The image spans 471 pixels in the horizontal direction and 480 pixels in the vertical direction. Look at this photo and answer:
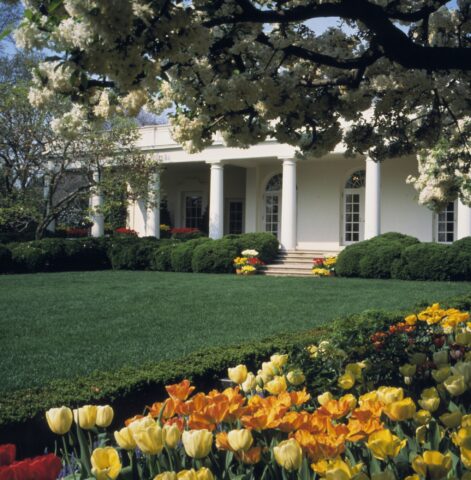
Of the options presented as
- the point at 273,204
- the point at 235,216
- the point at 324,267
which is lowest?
the point at 324,267

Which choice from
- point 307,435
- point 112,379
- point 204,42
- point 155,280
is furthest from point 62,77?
point 155,280

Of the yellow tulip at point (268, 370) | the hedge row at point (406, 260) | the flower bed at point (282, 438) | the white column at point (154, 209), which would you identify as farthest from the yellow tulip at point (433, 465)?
the white column at point (154, 209)

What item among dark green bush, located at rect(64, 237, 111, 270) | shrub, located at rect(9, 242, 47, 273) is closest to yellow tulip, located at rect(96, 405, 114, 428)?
shrub, located at rect(9, 242, 47, 273)

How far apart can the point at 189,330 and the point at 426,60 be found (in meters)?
5.06

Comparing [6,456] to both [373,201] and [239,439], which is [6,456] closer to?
[239,439]

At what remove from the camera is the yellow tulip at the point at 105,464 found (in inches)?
67.5

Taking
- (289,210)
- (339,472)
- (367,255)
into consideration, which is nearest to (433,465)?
(339,472)

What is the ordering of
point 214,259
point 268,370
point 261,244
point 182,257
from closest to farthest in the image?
point 268,370
point 214,259
point 182,257
point 261,244

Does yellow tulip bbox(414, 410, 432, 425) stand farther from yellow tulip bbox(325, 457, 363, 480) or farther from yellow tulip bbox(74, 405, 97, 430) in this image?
yellow tulip bbox(74, 405, 97, 430)

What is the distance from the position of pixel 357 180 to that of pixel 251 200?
425 centimetres

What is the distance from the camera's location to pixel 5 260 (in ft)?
61.3

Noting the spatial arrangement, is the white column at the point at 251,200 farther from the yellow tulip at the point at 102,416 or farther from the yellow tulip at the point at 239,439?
the yellow tulip at the point at 239,439

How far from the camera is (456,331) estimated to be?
15.2 ft

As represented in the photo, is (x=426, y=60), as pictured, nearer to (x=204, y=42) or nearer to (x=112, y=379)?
(x=204, y=42)
